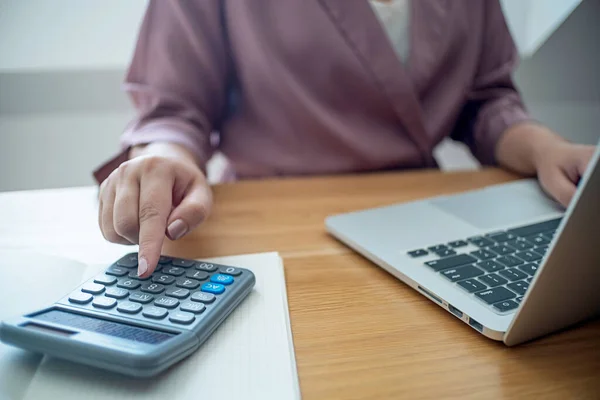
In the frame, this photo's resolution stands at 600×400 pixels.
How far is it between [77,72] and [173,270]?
24.4 inches

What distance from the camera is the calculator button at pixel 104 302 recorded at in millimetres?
282

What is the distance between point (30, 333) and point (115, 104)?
69 cm

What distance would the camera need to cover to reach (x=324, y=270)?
1.21ft

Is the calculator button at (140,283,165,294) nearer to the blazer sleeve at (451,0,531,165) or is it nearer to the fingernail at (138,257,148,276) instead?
the fingernail at (138,257,148,276)

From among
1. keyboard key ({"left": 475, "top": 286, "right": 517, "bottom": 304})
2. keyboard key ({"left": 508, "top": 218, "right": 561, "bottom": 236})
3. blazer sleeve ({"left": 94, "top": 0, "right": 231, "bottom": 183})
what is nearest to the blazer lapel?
blazer sleeve ({"left": 94, "top": 0, "right": 231, "bottom": 183})

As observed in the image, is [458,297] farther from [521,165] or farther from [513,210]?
[521,165]

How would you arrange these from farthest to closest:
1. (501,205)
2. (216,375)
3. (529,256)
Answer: (501,205)
(529,256)
(216,375)

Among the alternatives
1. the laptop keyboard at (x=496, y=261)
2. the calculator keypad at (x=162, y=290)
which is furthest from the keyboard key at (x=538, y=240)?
the calculator keypad at (x=162, y=290)

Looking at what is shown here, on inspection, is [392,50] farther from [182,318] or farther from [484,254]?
[182,318]

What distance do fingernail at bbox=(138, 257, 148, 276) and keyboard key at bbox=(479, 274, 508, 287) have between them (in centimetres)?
21

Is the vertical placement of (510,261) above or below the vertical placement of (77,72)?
above

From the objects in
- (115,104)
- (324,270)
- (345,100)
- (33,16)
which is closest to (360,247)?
(324,270)

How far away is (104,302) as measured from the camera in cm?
28

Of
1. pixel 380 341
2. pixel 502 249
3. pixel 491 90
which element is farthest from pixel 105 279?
pixel 491 90
